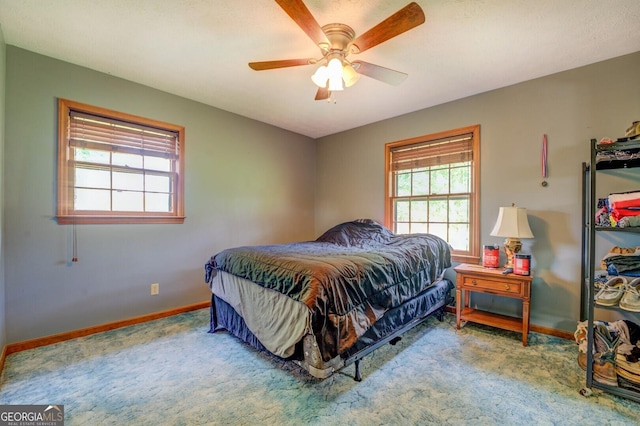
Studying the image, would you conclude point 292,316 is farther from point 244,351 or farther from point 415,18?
point 415,18

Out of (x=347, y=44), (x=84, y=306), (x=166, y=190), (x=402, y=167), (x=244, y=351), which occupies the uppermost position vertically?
(x=347, y=44)

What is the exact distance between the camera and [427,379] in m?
1.92

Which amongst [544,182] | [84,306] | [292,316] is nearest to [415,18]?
[292,316]

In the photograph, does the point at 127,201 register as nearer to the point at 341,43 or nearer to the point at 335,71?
the point at 335,71

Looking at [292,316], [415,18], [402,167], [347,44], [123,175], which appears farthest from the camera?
[402,167]

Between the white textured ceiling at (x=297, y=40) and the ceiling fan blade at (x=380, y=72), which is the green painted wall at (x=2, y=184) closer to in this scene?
the white textured ceiling at (x=297, y=40)

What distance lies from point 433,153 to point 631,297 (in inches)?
87.7

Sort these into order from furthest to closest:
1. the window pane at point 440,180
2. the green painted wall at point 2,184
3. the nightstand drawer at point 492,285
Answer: the window pane at point 440,180
the nightstand drawer at point 492,285
the green painted wall at point 2,184

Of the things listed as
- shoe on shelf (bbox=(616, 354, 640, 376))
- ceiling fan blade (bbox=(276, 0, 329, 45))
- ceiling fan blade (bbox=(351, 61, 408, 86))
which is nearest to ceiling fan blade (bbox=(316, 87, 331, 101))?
ceiling fan blade (bbox=(351, 61, 408, 86))

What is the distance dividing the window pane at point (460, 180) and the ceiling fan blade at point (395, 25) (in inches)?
82.0

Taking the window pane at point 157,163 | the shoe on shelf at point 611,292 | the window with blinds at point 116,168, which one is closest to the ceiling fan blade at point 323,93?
the window with blinds at point 116,168

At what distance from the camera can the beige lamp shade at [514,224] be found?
255 centimetres

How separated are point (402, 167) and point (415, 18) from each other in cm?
238

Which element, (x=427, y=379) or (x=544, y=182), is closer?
(x=427, y=379)
